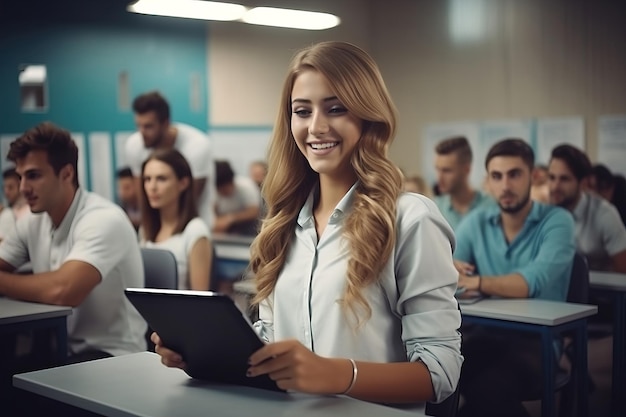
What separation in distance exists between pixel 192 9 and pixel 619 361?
11.8 ft

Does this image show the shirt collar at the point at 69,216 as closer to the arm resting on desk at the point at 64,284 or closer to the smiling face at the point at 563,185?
the arm resting on desk at the point at 64,284

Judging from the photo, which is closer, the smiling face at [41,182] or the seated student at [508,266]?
the seated student at [508,266]

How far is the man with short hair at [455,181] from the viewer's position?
16.3 ft

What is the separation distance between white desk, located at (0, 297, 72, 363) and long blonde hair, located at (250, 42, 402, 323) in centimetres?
121

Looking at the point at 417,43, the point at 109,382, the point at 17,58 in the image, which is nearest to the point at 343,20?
the point at 417,43

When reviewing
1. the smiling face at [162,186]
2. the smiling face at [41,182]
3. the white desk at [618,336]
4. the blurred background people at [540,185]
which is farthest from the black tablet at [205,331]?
the blurred background people at [540,185]

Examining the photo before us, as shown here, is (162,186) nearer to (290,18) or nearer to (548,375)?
(548,375)

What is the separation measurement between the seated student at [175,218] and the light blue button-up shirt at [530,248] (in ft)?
4.35

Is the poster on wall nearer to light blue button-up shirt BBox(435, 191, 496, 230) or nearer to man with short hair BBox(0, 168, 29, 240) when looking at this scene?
light blue button-up shirt BBox(435, 191, 496, 230)

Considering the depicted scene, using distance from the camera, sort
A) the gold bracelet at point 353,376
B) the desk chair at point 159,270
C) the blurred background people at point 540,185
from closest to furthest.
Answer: the gold bracelet at point 353,376 < the desk chair at point 159,270 < the blurred background people at point 540,185

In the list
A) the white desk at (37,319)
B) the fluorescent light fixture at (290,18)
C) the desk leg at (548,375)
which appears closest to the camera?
the white desk at (37,319)

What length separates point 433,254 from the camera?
5.34 feet

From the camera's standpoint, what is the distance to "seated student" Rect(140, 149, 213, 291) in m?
3.73

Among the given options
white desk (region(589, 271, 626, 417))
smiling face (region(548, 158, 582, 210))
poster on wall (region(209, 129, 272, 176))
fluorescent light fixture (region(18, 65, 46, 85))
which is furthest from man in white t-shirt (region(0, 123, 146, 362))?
smiling face (region(548, 158, 582, 210))
